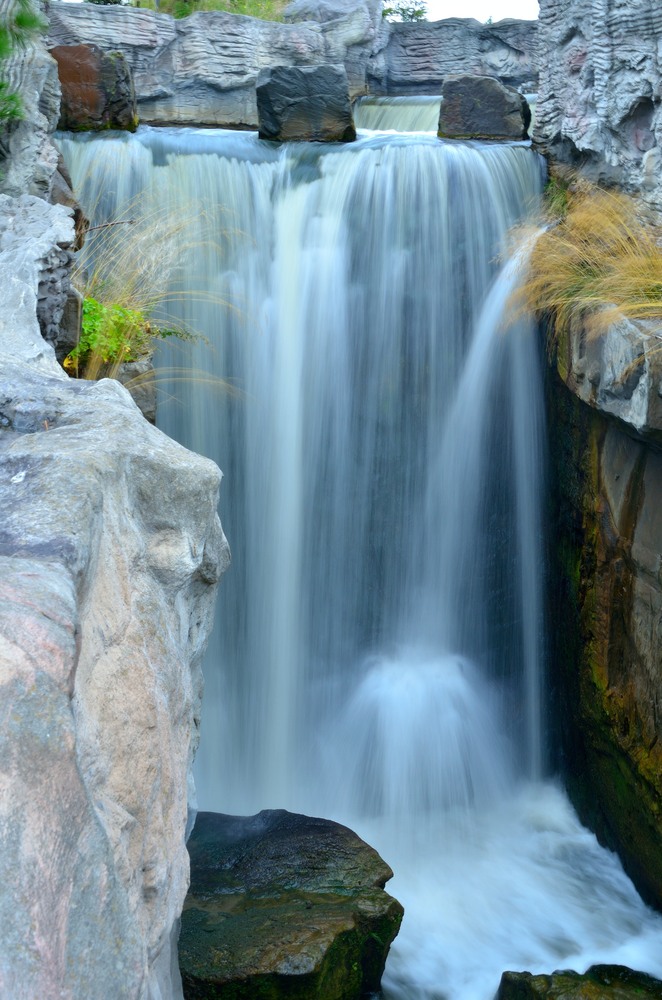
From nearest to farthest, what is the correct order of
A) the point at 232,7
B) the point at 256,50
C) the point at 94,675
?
the point at 94,675 < the point at 256,50 < the point at 232,7

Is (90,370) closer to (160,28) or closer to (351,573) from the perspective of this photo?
(351,573)

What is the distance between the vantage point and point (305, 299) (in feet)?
18.0

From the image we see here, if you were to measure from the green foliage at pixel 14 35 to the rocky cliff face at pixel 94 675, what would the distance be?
1.99 meters

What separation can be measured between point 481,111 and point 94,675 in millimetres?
6958

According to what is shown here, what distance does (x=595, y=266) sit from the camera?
15.8 feet

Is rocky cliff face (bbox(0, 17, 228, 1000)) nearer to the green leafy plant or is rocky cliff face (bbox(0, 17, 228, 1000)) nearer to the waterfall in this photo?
the green leafy plant

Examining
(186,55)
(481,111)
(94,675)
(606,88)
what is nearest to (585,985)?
(94,675)

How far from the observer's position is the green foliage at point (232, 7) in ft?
42.1

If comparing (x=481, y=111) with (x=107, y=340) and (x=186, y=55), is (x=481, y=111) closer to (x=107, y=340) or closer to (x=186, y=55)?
(x=107, y=340)

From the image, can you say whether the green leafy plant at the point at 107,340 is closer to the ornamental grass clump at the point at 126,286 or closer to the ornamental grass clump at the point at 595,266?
the ornamental grass clump at the point at 126,286

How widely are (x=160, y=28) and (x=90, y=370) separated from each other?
26.3 feet

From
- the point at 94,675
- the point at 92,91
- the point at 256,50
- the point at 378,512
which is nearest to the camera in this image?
the point at 94,675

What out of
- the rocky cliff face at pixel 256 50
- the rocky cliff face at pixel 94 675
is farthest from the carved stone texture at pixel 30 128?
the rocky cliff face at pixel 256 50

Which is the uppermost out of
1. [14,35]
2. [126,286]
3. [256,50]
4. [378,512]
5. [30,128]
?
[256,50]
